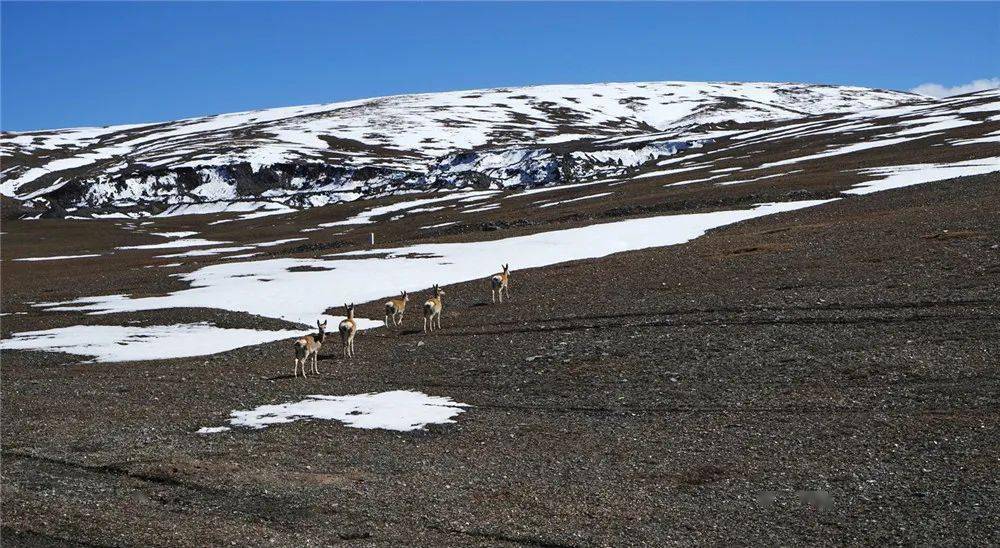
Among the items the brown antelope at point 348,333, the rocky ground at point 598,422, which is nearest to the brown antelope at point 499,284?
the rocky ground at point 598,422

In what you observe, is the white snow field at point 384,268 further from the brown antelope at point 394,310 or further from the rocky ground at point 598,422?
the rocky ground at point 598,422

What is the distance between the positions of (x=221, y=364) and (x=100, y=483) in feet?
47.6

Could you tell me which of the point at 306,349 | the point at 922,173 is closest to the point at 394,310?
the point at 306,349

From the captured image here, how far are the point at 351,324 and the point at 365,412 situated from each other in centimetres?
804

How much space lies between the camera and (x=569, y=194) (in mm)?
100625

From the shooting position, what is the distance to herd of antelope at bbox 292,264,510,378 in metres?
28.6

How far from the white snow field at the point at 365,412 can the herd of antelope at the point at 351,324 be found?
124 inches

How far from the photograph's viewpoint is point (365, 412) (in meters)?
23.6

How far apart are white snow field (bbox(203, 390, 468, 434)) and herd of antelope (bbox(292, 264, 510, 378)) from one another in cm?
315

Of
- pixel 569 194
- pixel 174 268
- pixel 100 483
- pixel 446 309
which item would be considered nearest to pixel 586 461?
pixel 100 483

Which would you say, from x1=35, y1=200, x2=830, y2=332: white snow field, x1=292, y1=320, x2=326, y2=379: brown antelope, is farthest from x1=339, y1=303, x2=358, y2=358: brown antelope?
x1=35, y1=200, x2=830, y2=332: white snow field

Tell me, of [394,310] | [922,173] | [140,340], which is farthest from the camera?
[922,173]

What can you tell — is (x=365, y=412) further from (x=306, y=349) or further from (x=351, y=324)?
(x=351, y=324)

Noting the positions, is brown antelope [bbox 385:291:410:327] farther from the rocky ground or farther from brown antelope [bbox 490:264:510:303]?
brown antelope [bbox 490:264:510:303]
